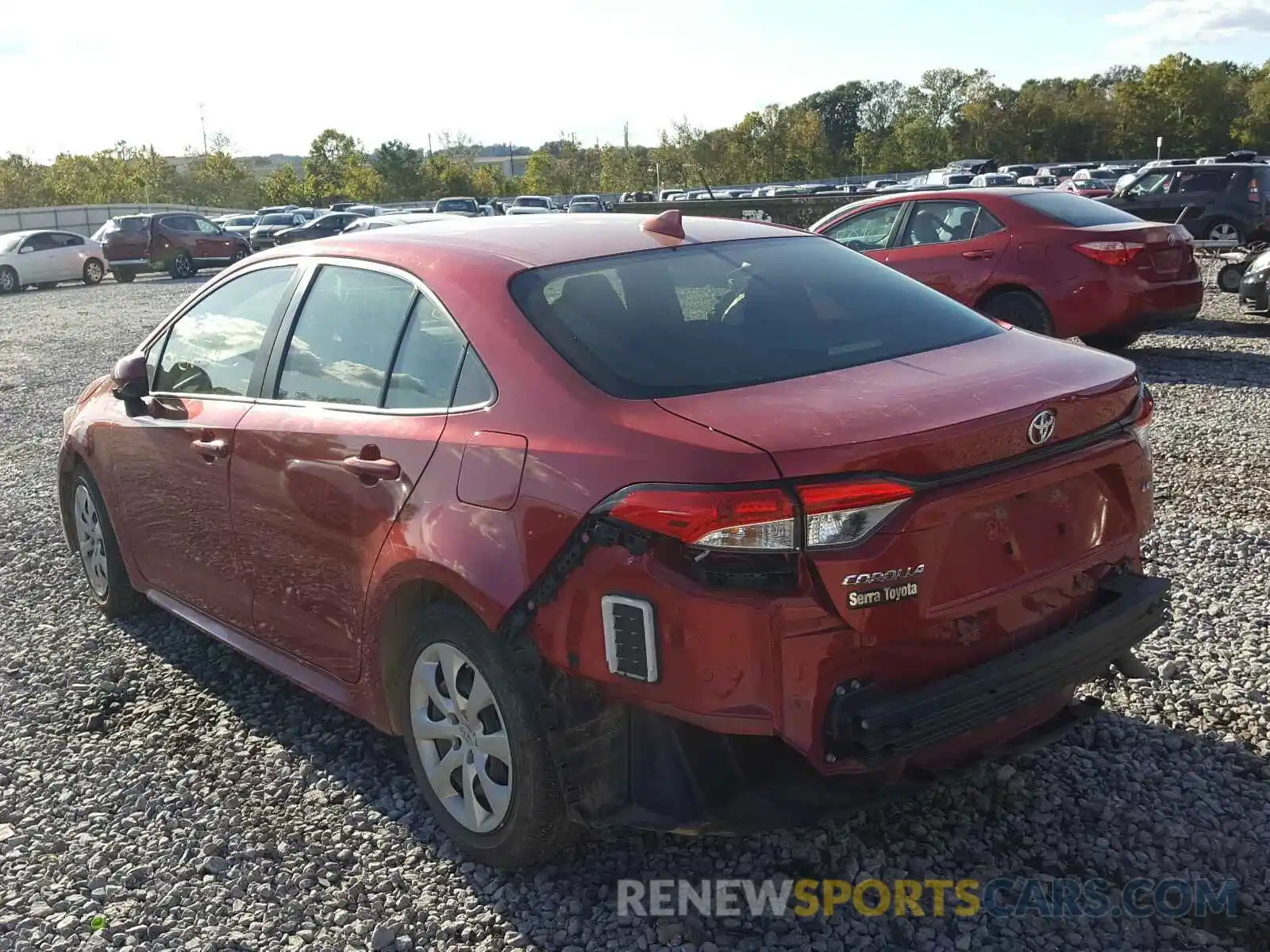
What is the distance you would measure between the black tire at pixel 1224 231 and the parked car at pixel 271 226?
26.2m

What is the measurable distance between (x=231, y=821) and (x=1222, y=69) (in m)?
101

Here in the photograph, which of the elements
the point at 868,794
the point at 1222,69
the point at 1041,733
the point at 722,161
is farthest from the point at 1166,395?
the point at 1222,69

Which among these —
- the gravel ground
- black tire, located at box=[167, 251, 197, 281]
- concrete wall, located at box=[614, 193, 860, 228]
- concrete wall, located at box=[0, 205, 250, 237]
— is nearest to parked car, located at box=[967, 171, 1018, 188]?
concrete wall, located at box=[614, 193, 860, 228]

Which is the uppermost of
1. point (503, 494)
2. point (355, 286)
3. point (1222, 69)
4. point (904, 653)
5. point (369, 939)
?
point (1222, 69)

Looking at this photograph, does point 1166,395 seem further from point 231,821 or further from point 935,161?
point 935,161

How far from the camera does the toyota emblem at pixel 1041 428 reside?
9.23ft

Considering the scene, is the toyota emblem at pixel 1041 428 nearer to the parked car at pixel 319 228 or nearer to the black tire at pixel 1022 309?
the black tire at pixel 1022 309

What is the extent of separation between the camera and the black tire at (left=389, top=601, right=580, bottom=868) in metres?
2.89

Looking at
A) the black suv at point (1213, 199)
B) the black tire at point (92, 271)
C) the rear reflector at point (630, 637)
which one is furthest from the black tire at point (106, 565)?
the black tire at point (92, 271)

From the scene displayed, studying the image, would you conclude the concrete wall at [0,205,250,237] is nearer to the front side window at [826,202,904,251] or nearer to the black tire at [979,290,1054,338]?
the front side window at [826,202,904,251]

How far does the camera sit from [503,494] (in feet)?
9.52

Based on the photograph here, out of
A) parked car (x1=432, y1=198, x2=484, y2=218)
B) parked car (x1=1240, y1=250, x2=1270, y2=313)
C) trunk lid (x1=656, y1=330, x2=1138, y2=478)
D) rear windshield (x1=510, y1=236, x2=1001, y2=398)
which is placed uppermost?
parked car (x1=432, y1=198, x2=484, y2=218)

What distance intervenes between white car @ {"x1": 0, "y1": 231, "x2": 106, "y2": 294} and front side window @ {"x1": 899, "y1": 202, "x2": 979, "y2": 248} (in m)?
27.4

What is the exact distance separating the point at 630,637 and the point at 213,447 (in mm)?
2109
